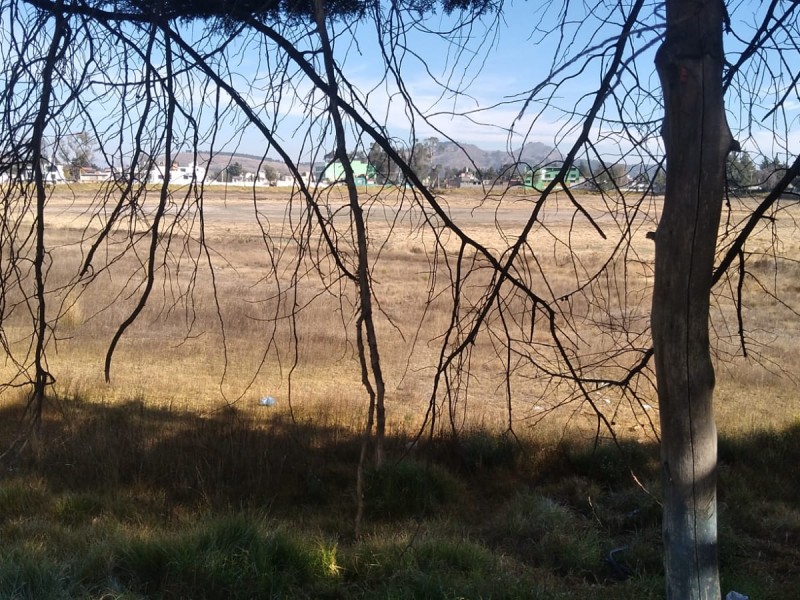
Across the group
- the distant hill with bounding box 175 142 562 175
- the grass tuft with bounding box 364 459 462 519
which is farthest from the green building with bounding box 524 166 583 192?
the grass tuft with bounding box 364 459 462 519

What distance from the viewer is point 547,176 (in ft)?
12.5

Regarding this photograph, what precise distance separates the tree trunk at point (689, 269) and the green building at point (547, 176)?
1022 mm

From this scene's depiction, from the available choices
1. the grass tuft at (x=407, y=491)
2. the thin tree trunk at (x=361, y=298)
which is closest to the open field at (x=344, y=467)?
the grass tuft at (x=407, y=491)

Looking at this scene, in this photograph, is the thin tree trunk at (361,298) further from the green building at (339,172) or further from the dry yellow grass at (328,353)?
the dry yellow grass at (328,353)

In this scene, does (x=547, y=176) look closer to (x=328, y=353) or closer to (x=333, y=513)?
(x=333, y=513)

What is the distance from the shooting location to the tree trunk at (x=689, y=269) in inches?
99.0

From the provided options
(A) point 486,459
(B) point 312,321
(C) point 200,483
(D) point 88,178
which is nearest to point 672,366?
(D) point 88,178

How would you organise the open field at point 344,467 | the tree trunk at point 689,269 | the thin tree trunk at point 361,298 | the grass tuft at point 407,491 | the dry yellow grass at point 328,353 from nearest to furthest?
1. the tree trunk at point 689,269
2. the thin tree trunk at point 361,298
3. the open field at point 344,467
4. the grass tuft at point 407,491
5. the dry yellow grass at point 328,353

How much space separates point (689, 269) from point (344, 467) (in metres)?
6.29

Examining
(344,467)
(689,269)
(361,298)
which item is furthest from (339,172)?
(344,467)

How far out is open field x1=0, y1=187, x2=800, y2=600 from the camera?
438 centimetres

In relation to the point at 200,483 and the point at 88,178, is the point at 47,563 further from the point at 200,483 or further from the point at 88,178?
the point at 200,483

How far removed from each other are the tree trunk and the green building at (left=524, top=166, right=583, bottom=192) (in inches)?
40.2

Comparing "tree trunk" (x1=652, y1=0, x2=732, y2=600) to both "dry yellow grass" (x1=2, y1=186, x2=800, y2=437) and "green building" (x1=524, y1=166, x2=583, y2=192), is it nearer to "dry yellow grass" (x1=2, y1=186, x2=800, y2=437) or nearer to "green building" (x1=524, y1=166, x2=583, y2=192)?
"green building" (x1=524, y1=166, x2=583, y2=192)
